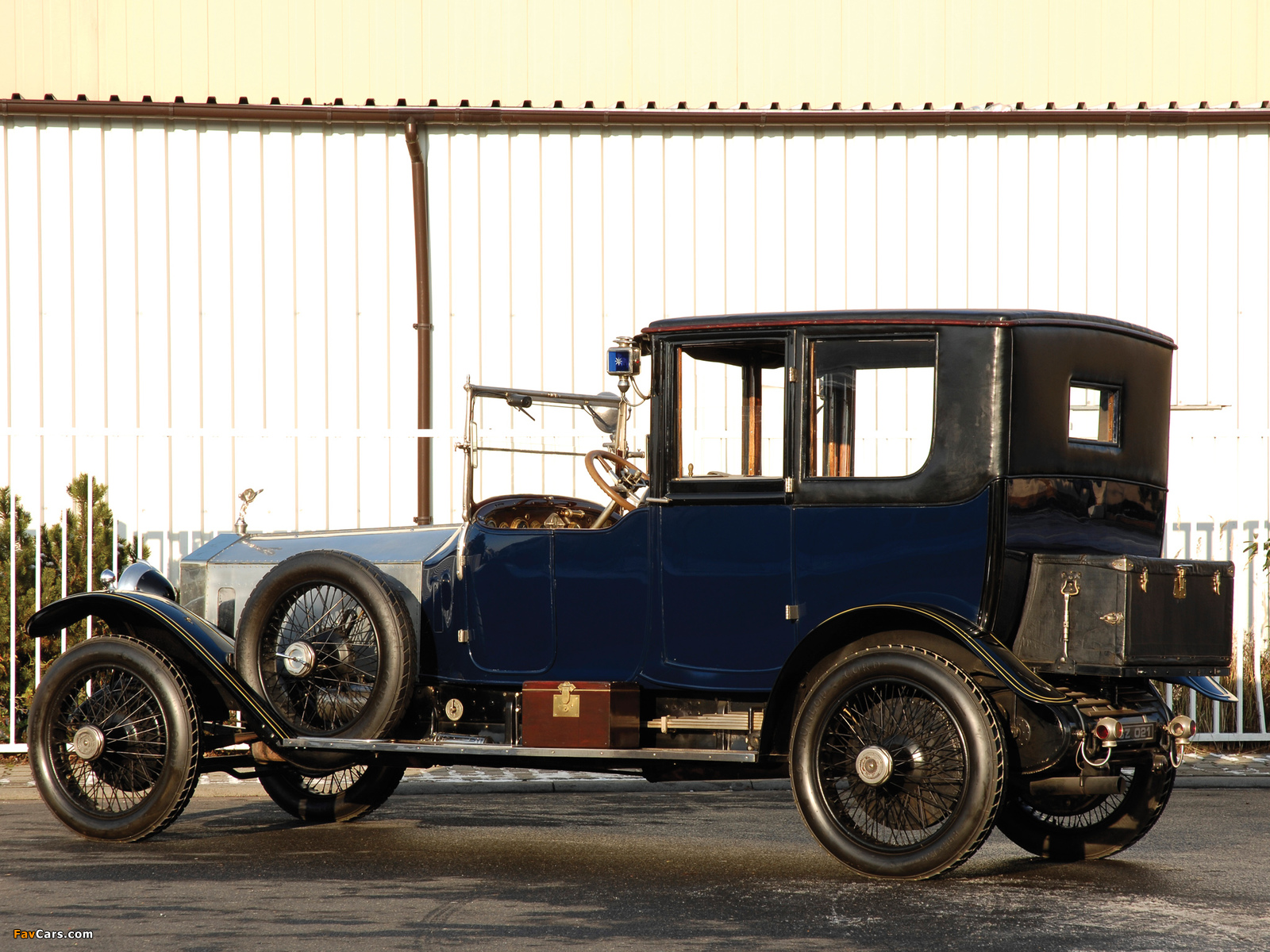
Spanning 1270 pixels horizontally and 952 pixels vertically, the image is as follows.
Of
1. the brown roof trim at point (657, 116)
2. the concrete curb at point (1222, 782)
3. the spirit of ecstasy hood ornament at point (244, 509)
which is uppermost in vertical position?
the brown roof trim at point (657, 116)

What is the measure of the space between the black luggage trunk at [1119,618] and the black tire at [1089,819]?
64cm

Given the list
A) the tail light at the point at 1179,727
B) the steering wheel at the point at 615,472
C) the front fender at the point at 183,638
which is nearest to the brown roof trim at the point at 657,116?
the front fender at the point at 183,638

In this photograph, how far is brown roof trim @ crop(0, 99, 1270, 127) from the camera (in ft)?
40.5

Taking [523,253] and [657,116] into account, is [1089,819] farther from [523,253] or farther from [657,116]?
[657,116]

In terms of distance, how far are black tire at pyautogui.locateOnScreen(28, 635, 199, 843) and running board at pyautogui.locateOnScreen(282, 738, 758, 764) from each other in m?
0.51

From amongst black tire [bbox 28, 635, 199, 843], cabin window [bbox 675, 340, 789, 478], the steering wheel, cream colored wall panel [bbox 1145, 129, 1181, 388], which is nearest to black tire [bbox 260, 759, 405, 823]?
black tire [bbox 28, 635, 199, 843]

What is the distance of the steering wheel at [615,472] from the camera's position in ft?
21.2

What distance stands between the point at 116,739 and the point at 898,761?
3441mm

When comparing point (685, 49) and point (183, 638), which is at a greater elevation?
point (685, 49)

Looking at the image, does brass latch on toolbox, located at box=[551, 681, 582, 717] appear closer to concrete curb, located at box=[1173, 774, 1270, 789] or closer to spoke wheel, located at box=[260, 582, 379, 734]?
spoke wheel, located at box=[260, 582, 379, 734]

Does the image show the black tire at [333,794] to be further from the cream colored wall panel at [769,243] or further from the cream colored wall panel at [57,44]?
the cream colored wall panel at [57,44]

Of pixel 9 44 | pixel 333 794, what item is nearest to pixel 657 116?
pixel 9 44

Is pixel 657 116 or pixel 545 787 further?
pixel 657 116

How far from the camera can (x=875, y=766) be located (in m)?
5.49
